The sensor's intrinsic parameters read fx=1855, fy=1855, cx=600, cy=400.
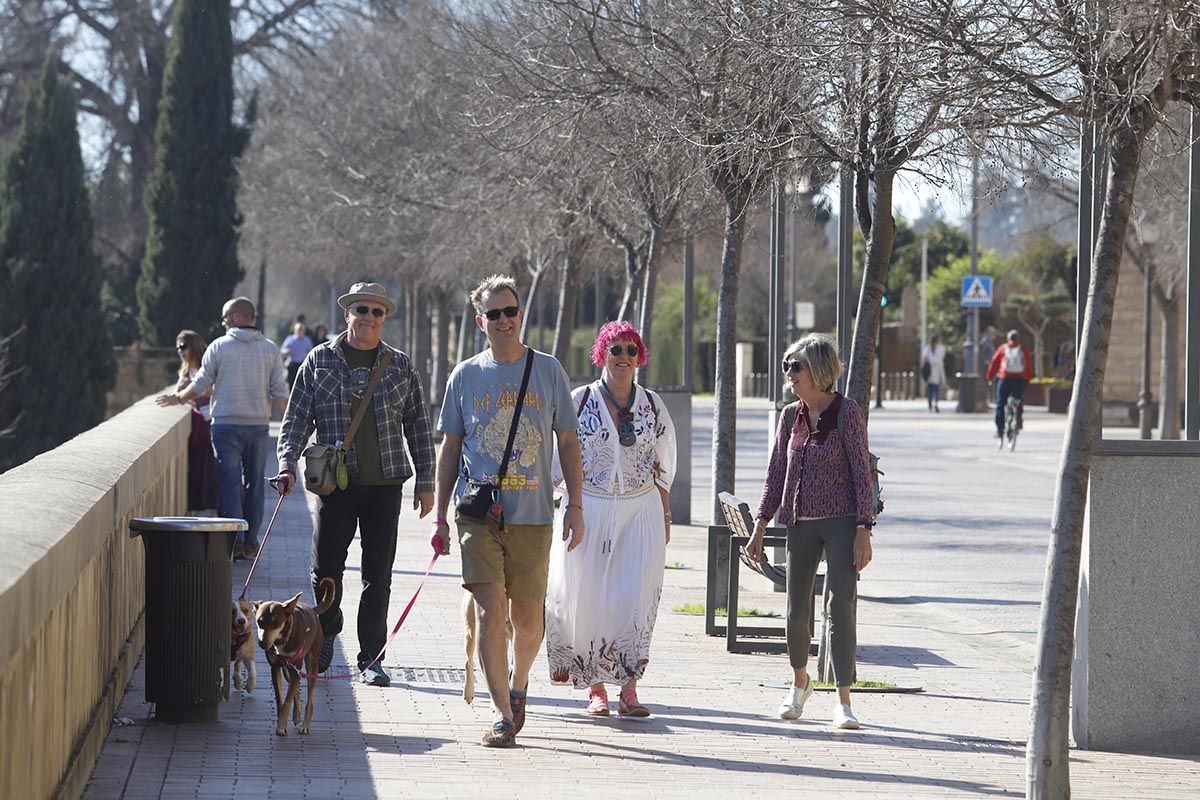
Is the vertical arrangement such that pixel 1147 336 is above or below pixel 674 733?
above

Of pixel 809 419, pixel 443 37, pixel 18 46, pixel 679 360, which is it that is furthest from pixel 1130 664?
pixel 679 360

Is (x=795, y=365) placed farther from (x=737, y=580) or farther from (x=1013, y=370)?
(x=1013, y=370)

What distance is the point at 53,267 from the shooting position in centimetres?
3244

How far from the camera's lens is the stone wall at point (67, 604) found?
486 cm

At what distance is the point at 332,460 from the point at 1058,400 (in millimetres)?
38346

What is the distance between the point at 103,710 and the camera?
23.7 ft

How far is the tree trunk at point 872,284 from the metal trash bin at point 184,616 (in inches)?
143

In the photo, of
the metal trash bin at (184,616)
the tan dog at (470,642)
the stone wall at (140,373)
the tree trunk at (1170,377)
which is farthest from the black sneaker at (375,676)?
the stone wall at (140,373)

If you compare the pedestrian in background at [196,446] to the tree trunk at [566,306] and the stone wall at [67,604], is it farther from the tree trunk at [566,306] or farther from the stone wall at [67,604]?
the tree trunk at [566,306]

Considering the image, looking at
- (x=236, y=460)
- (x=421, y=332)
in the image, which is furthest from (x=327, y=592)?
(x=421, y=332)

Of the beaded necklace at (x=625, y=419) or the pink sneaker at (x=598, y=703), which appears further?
the beaded necklace at (x=625, y=419)

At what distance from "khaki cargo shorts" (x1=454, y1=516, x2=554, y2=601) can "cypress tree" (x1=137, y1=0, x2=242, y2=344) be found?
30.6 metres

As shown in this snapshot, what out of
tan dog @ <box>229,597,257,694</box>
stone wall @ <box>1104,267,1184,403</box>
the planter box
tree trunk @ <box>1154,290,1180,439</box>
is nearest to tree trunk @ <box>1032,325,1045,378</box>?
stone wall @ <box>1104,267,1184,403</box>

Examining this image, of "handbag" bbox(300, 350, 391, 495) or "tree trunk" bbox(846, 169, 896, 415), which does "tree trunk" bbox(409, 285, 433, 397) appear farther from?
"handbag" bbox(300, 350, 391, 495)
